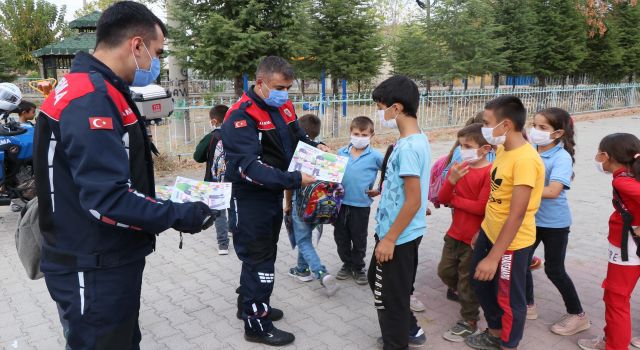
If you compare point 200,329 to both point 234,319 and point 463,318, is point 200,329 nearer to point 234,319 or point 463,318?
point 234,319

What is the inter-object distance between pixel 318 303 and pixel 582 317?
200 cm

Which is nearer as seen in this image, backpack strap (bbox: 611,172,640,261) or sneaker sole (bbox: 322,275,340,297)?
→ backpack strap (bbox: 611,172,640,261)

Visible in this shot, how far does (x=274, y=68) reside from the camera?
3.15m

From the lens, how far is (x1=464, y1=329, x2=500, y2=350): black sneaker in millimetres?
3139

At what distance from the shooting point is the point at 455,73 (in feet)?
53.1

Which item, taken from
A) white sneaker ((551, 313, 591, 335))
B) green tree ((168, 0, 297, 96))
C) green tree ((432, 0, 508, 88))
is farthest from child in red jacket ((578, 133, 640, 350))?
green tree ((432, 0, 508, 88))

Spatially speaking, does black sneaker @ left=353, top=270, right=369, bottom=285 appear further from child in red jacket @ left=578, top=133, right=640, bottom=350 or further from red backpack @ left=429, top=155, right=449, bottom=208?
child in red jacket @ left=578, top=133, right=640, bottom=350

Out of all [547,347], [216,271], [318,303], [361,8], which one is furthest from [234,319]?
[361,8]

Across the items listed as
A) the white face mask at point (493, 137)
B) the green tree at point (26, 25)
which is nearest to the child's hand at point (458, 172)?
the white face mask at point (493, 137)

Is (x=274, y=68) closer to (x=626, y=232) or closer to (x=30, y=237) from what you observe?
(x=30, y=237)

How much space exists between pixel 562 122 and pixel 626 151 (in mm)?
554

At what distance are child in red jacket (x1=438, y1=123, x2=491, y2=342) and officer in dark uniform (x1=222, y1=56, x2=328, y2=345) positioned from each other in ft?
3.71

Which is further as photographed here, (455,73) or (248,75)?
(455,73)

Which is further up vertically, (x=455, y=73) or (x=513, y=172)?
(x=455, y=73)
